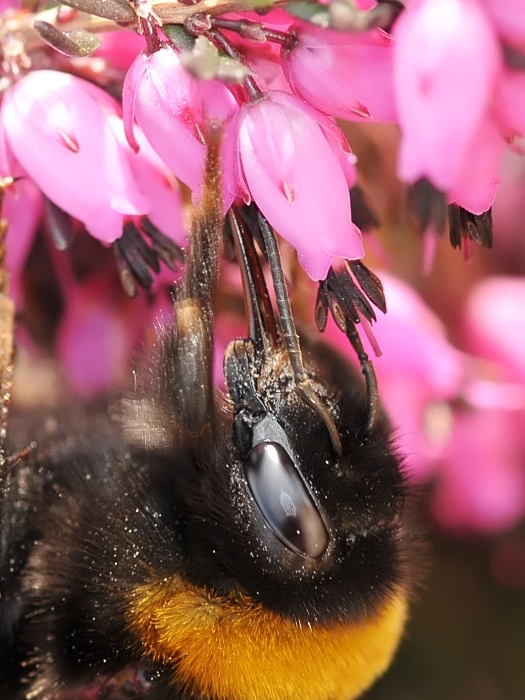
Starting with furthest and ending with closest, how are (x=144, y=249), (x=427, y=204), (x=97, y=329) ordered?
(x=97, y=329) → (x=144, y=249) → (x=427, y=204)

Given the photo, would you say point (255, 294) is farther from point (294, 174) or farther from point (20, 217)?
point (20, 217)

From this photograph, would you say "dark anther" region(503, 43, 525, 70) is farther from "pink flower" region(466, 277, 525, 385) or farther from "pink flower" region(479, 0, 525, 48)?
"pink flower" region(466, 277, 525, 385)

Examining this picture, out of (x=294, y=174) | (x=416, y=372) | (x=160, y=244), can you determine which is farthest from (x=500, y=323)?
(x=294, y=174)

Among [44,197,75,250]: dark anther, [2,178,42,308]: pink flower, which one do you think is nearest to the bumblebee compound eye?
[44,197,75,250]: dark anther

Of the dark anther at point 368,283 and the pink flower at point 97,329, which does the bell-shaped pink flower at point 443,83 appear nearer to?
the dark anther at point 368,283

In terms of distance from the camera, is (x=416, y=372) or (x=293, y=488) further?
(x=416, y=372)

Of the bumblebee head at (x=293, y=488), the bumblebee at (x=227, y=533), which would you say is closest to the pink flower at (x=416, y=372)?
the bumblebee at (x=227, y=533)

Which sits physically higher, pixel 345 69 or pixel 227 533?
pixel 345 69
